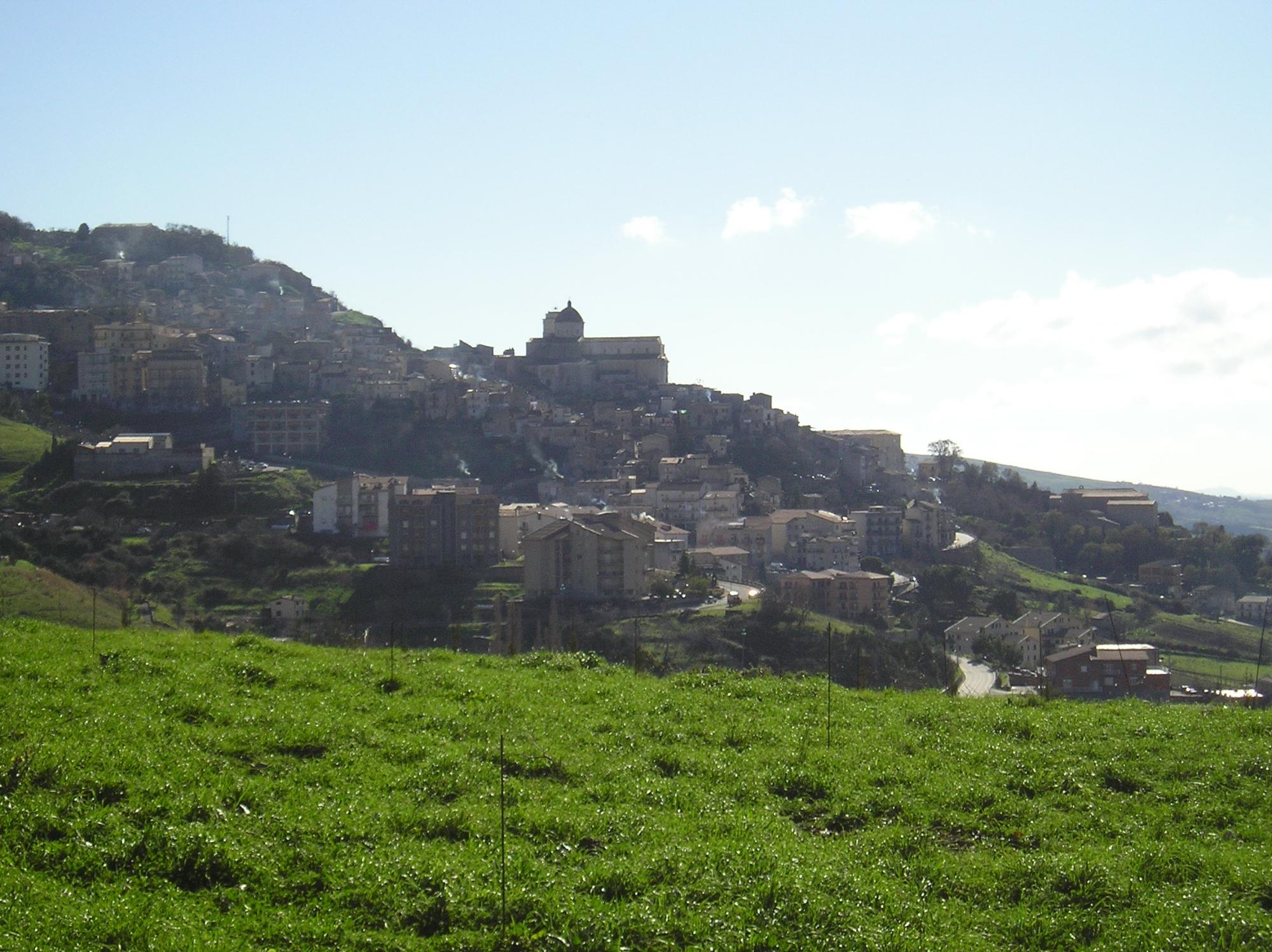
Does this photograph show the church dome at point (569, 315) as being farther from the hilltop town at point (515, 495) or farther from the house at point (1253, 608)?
the house at point (1253, 608)

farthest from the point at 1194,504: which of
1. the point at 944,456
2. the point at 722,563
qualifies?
the point at 722,563

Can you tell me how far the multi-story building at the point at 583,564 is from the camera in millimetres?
42250

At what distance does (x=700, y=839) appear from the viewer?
20.8ft

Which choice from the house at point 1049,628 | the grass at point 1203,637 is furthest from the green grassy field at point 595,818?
the grass at point 1203,637

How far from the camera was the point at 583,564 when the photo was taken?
42.7 metres

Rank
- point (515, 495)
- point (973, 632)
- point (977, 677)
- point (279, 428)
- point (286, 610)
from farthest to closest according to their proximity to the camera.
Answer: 1. point (279, 428)
2. point (515, 495)
3. point (973, 632)
4. point (286, 610)
5. point (977, 677)

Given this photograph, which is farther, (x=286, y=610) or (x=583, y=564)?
(x=583, y=564)

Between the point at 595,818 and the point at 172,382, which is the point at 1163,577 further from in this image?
the point at 595,818

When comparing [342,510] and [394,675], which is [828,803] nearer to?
[394,675]

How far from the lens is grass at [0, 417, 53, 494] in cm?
5122

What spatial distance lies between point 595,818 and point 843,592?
40649 millimetres

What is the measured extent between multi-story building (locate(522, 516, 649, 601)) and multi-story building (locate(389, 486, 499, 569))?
4518 millimetres

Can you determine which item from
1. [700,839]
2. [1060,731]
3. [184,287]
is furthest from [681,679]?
[184,287]

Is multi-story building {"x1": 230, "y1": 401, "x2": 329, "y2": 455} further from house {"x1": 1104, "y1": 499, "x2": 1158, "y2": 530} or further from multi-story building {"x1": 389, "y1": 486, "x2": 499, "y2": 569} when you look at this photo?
house {"x1": 1104, "y1": 499, "x2": 1158, "y2": 530}
